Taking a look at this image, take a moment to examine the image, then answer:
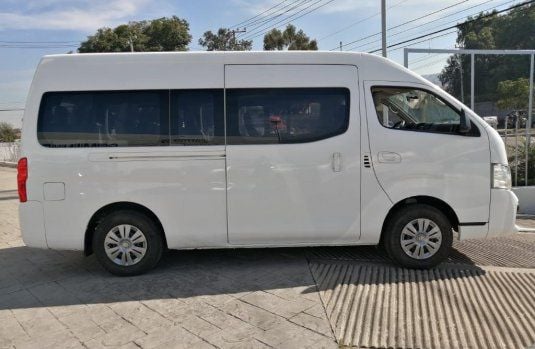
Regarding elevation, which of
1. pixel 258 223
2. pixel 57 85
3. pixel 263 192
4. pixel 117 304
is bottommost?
pixel 117 304

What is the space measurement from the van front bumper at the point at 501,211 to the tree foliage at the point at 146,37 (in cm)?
3974

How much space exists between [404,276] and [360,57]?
7.79 feet

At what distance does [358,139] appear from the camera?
4852 millimetres

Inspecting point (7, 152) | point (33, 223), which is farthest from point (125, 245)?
point (7, 152)

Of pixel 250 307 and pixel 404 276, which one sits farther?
pixel 404 276

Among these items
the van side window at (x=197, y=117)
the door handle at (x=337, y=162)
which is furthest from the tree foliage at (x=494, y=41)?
the van side window at (x=197, y=117)

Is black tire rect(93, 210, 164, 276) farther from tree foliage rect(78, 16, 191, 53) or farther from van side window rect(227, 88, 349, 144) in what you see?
tree foliage rect(78, 16, 191, 53)

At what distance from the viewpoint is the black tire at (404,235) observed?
4.94 m

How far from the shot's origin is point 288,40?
30484 millimetres

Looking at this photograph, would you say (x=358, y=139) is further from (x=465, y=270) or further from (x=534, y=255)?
(x=534, y=255)

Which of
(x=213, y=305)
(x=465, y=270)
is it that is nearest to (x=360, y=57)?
(x=465, y=270)

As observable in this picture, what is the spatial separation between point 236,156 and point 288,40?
27.2 metres

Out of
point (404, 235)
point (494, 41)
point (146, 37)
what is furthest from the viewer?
point (494, 41)

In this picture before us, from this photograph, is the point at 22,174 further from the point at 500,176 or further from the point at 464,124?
the point at 500,176
